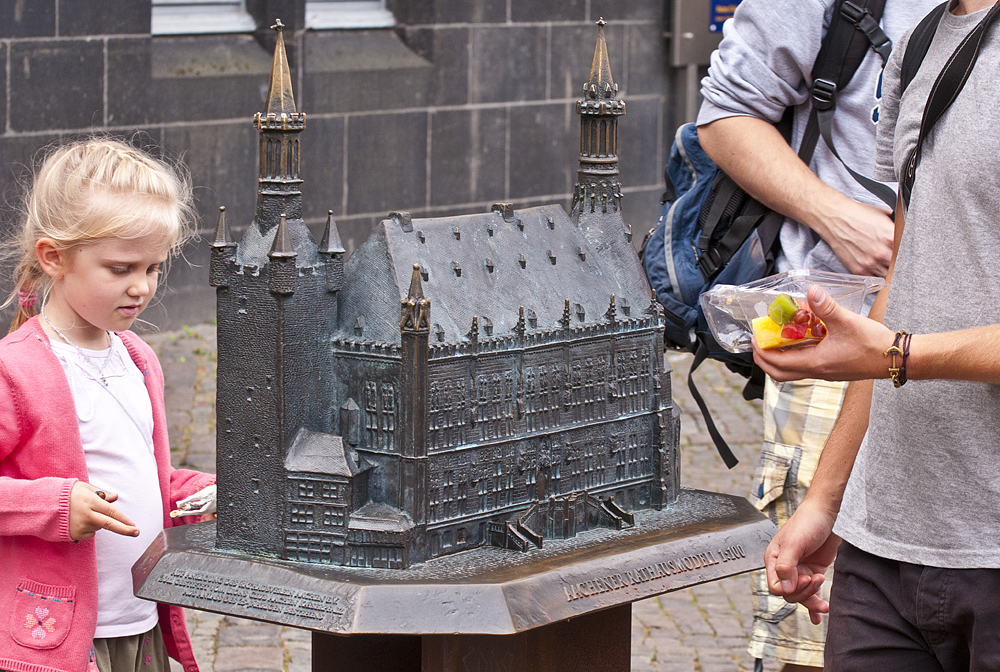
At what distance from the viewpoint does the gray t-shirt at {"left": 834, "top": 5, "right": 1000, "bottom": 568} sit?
6.98ft

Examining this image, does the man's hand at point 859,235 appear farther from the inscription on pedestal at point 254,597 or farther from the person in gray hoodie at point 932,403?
the inscription on pedestal at point 254,597

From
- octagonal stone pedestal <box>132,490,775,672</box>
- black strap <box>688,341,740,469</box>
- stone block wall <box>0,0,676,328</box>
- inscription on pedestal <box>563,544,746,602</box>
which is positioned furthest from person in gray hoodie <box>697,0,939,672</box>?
stone block wall <box>0,0,676,328</box>

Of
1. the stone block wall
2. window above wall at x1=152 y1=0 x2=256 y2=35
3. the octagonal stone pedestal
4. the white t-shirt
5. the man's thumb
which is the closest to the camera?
the man's thumb

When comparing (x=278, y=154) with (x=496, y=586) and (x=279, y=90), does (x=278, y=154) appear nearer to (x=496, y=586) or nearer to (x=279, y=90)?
(x=279, y=90)

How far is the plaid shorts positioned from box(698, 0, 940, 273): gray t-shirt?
1.15 feet

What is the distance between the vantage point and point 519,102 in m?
9.88

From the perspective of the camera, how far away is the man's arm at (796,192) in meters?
3.26

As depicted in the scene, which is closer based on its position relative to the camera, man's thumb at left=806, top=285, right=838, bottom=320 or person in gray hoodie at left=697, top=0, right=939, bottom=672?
man's thumb at left=806, top=285, right=838, bottom=320

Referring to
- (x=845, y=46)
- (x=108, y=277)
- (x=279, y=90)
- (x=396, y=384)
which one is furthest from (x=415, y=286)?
(x=845, y=46)

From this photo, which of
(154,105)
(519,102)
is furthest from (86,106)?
(519,102)

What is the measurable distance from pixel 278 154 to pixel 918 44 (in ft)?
4.25

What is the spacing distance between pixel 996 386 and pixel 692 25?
29.1 ft

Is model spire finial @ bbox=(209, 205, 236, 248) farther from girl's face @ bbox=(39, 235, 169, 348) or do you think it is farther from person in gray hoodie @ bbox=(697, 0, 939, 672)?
person in gray hoodie @ bbox=(697, 0, 939, 672)

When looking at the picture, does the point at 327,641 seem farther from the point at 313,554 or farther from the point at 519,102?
the point at 519,102
